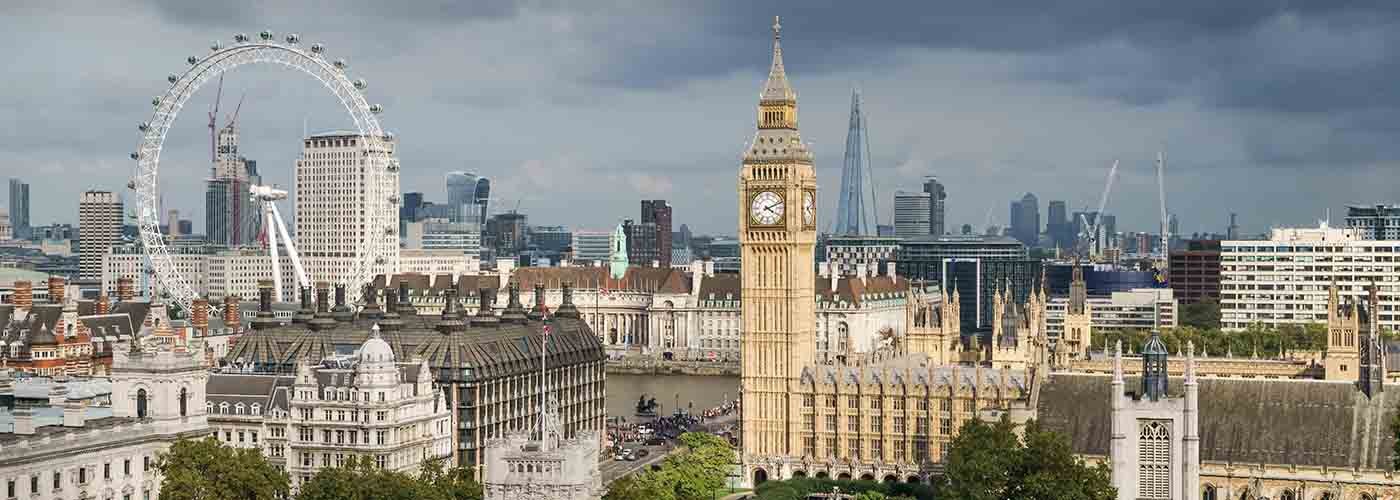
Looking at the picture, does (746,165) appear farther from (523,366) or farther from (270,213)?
(270,213)

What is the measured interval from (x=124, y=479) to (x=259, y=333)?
3394 cm

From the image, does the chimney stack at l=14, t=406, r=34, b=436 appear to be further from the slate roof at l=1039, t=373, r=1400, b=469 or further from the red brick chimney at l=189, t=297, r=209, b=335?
the red brick chimney at l=189, t=297, r=209, b=335

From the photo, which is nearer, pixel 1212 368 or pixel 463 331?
pixel 463 331

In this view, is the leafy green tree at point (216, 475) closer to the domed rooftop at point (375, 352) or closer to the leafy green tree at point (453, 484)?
the leafy green tree at point (453, 484)

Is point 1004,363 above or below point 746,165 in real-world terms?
below

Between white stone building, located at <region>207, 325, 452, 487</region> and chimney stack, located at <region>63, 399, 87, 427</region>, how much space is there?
1204 centimetres

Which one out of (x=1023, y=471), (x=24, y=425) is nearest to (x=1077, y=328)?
(x=1023, y=471)

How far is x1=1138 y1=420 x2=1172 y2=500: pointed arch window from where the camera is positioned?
9069cm

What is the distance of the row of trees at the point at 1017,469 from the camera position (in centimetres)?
8875

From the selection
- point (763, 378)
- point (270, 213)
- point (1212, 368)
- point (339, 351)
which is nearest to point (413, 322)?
point (339, 351)

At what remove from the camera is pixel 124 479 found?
95.5 m

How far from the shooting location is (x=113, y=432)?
94.6 metres

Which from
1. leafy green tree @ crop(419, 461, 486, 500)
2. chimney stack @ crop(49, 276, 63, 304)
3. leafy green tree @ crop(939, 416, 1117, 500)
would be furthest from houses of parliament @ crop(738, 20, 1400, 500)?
chimney stack @ crop(49, 276, 63, 304)

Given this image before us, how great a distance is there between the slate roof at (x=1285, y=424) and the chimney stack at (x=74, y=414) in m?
45.8
